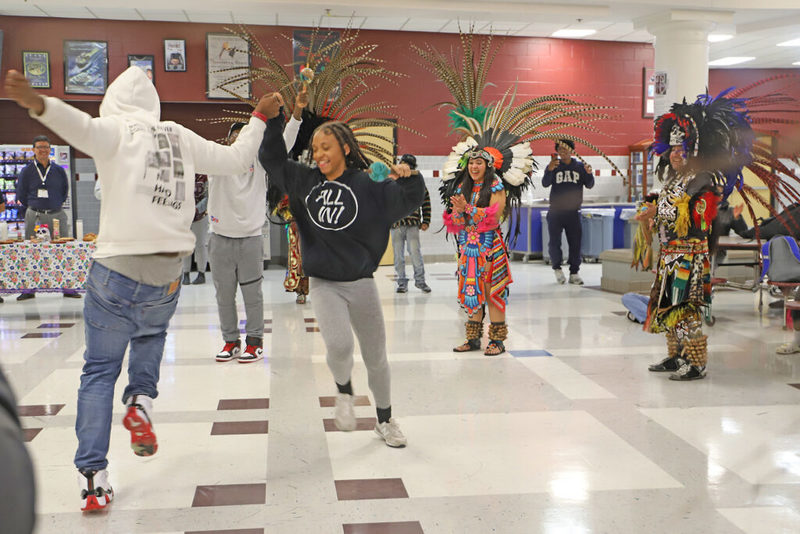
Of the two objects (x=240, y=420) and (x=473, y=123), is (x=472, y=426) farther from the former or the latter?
(x=473, y=123)

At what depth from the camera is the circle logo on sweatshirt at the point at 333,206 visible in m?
3.23

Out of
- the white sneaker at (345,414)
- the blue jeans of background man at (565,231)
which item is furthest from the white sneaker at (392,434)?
the blue jeans of background man at (565,231)

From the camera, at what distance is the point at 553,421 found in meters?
3.89

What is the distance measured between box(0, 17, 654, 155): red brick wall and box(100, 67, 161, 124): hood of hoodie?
8.92 metres

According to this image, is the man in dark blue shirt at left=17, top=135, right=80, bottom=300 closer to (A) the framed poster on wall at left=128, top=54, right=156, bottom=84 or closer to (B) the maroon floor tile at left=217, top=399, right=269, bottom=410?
(A) the framed poster on wall at left=128, top=54, right=156, bottom=84

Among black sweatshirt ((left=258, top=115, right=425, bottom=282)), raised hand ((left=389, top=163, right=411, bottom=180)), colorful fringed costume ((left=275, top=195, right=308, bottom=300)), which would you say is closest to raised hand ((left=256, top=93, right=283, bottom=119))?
black sweatshirt ((left=258, top=115, right=425, bottom=282))

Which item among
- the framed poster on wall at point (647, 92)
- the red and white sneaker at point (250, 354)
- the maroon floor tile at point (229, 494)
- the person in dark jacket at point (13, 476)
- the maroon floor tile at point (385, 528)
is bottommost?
→ the maroon floor tile at point (229, 494)

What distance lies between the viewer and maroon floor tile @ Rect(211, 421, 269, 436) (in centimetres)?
375

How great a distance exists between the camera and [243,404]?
166 inches

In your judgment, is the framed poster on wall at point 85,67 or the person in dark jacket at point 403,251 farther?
the framed poster on wall at point 85,67

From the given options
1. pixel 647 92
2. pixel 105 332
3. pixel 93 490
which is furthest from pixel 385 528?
pixel 647 92

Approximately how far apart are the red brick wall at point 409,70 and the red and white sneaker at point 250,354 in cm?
705

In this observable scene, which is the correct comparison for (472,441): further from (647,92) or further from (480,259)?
(647,92)

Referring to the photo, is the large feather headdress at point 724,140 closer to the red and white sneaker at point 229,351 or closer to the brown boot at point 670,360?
the brown boot at point 670,360
